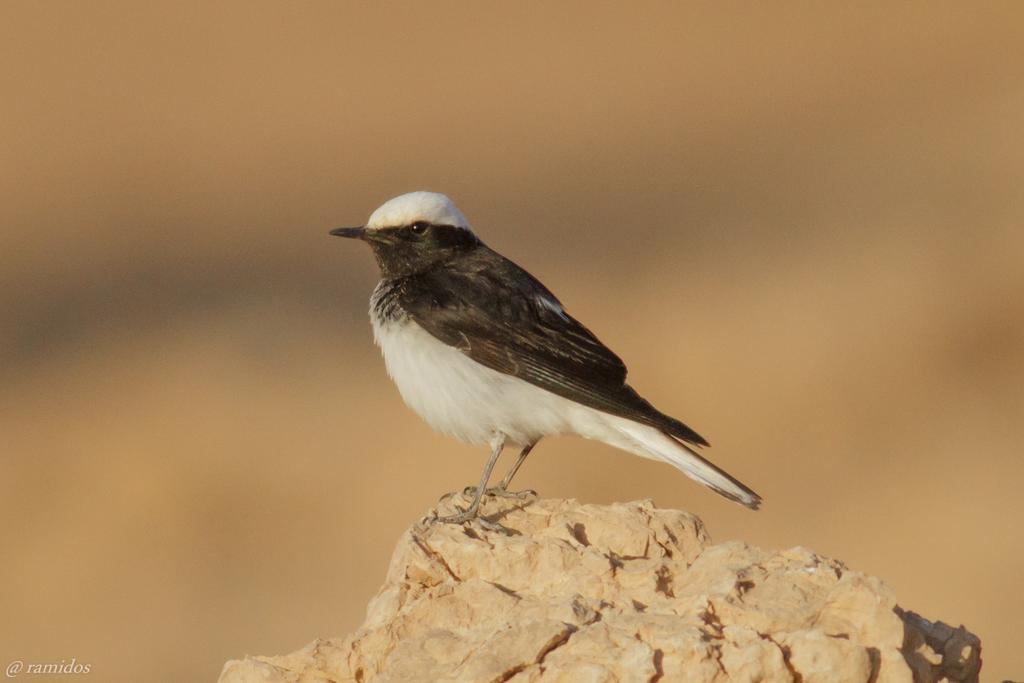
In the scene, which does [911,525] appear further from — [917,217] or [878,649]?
[878,649]

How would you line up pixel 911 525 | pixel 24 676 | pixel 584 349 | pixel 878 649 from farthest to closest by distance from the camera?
1. pixel 911 525
2. pixel 24 676
3. pixel 584 349
4. pixel 878 649

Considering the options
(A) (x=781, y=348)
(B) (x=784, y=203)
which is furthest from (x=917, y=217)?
(A) (x=781, y=348)

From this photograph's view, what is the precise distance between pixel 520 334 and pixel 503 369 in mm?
192

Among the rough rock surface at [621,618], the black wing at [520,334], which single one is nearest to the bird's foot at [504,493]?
the black wing at [520,334]

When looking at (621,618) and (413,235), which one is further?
(413,235)

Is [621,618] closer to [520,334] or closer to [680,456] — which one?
[680,456]

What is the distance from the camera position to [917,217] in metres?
19.7

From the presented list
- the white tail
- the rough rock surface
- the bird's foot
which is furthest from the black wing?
the rough rock surface

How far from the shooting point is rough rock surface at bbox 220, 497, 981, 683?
16.6 ft

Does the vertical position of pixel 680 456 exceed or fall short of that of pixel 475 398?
it falls short

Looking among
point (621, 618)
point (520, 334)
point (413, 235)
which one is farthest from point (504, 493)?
point (621, 618)

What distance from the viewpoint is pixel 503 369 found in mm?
8320

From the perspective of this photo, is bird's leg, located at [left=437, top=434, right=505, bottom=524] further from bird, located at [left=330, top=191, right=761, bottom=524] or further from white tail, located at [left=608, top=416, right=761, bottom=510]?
white tail, located at [left=608, top=416, right=761, bottom=510]

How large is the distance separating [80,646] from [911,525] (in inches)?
264
